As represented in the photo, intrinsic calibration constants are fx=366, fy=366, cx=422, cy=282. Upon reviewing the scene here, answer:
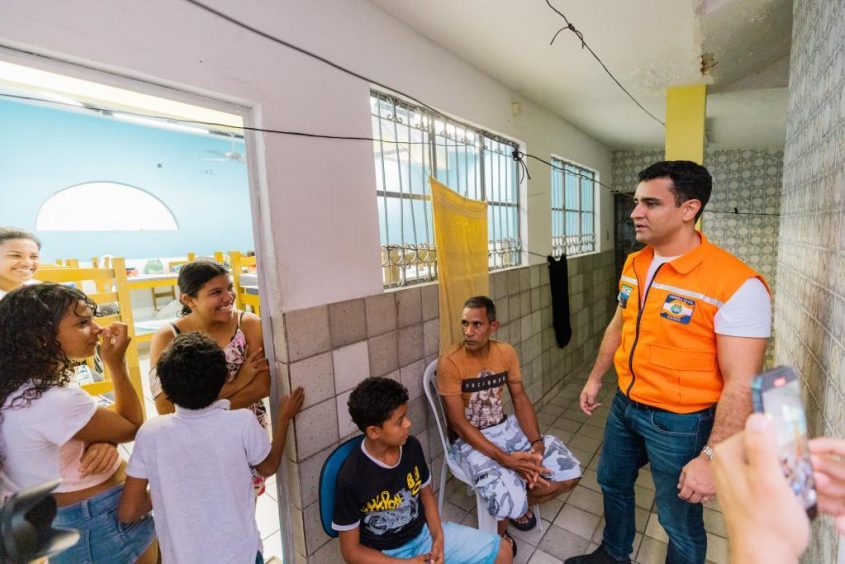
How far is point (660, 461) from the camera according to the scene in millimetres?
1296

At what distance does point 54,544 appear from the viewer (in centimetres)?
45

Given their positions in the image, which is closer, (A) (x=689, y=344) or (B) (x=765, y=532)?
(B) (x=765, y=532)

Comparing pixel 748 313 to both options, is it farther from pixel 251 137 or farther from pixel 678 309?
pixel 251 137

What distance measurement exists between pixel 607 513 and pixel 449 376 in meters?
0.89

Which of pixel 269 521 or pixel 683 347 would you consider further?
pixel 269 521

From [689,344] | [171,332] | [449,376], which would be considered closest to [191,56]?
[171,332]

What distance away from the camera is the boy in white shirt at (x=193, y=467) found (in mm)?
991

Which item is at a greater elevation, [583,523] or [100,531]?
[100,531]

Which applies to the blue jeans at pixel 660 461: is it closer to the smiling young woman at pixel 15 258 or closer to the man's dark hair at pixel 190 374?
the man's dark hair at pixel 190 374

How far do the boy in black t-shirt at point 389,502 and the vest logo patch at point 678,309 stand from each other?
0.94 meters

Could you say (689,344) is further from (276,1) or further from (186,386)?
(276,1)

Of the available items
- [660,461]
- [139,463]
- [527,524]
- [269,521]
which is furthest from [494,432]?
[139,463]

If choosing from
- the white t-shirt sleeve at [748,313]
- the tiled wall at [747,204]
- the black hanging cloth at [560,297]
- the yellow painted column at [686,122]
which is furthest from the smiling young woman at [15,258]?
the tiled wall at [747,204]

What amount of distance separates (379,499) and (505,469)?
2.29ft
